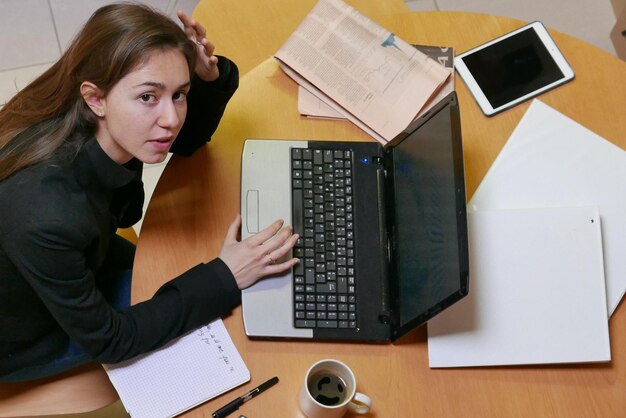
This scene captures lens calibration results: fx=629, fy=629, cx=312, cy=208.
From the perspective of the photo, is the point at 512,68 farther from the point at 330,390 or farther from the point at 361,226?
the point at 330,390

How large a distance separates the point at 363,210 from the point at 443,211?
23 cm

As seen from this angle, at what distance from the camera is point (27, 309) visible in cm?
113

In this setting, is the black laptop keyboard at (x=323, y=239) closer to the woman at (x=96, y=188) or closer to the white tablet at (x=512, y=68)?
the woman at (x=96, y=188)

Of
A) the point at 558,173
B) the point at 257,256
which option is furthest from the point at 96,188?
the point at 558,173

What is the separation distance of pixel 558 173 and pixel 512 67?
0.25 metres

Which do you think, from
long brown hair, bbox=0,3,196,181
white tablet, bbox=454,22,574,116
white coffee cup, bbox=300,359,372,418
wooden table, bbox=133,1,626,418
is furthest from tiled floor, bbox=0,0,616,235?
white coffee cup, bbox=300,359,372,418

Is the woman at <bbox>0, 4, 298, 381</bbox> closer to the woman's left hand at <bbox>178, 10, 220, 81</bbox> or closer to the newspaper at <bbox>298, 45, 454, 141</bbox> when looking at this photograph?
the woman's left hand at <bbox>178, 10, 220, 81</bbox>

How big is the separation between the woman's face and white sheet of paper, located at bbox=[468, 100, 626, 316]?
0.57 metres

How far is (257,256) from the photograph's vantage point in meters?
1.09

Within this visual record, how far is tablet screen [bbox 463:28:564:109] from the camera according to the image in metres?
1.29

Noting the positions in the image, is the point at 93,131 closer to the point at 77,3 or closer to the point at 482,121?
the point at 482,121

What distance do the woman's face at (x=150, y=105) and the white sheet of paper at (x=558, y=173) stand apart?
569mm

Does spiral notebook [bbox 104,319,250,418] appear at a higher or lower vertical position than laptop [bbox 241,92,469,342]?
lower

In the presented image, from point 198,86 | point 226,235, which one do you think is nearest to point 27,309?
point 226,235
